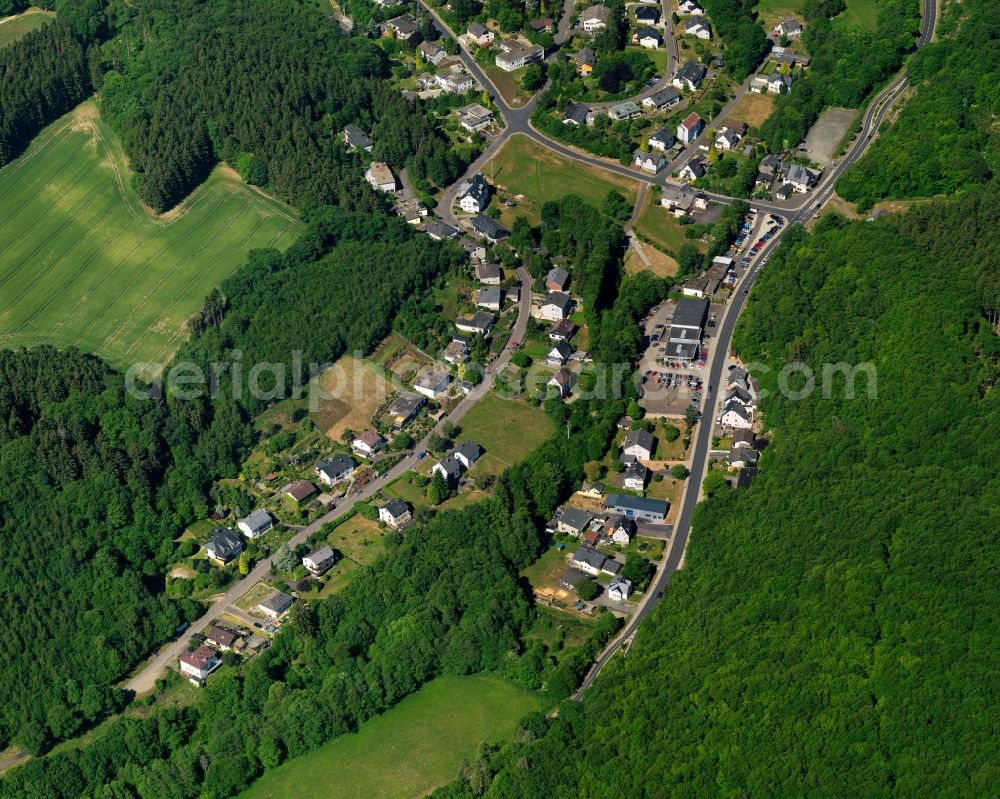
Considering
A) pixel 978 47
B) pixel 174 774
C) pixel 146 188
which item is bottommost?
pixel 174 774

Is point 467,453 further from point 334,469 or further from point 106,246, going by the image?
point 106,246

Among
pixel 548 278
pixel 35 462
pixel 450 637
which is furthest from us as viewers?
pixel 548 278

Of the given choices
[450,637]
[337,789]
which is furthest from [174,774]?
[450,637]

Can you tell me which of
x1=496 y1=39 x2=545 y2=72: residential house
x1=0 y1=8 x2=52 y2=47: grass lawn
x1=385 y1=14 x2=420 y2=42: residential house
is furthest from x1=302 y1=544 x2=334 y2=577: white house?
x1=0 y1=8 x2=52 y2=47: grass lawn

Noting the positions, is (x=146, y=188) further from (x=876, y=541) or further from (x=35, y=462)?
(x=876, y=541)

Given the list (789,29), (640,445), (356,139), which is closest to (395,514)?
(640,445)

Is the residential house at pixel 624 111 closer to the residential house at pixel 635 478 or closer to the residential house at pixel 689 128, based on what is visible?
the residential house at pixel 689 128

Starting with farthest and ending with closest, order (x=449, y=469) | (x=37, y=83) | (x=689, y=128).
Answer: (x=37, y=83), (x=689, y=128), (x=449, y=469)
